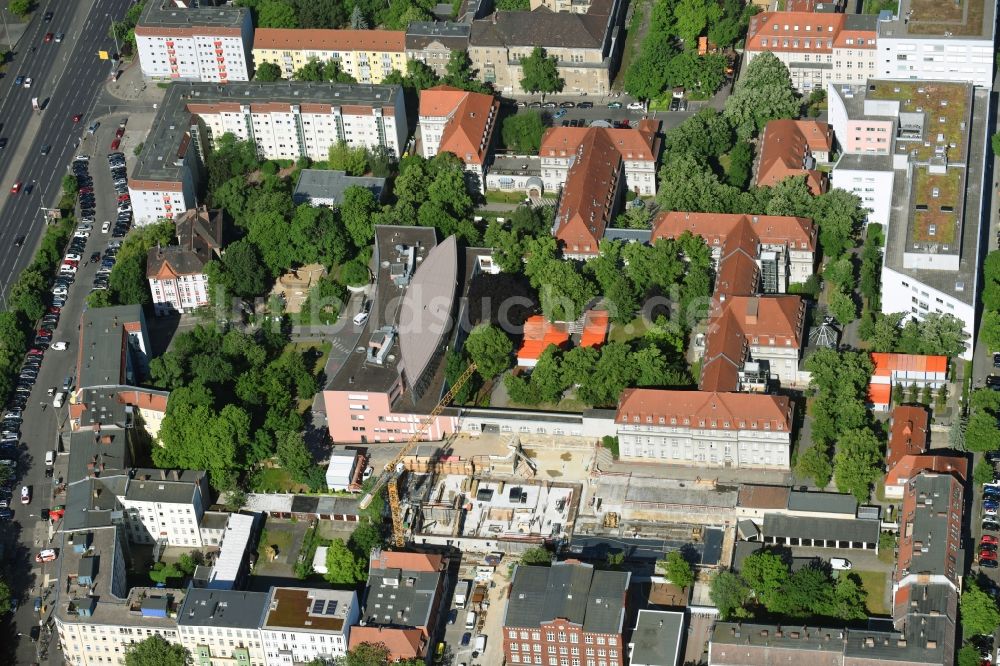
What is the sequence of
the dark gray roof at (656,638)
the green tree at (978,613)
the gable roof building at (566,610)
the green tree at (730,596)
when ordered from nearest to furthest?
1. the green tree at (978,613)
2. the dark gray roof at (656,638)
3. the gable roof building at (566,610)
4. the green tree at (730,596)

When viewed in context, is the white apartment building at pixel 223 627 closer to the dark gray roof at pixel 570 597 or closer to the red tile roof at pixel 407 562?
the red tile roof at pixel 407 562

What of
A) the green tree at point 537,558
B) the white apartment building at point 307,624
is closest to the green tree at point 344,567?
the white apartment building at point 307,624

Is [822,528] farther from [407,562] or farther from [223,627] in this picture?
[223,627]

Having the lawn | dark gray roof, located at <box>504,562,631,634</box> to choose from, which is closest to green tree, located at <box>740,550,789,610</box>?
the lawn

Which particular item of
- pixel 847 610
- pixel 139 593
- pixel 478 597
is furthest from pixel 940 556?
pixel 139 593

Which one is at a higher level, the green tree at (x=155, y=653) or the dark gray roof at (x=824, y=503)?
the dark gray roof at (x=824, y=503)

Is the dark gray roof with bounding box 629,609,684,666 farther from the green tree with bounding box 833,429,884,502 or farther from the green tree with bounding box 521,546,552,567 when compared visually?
the green tree with bounding box 833,429,884,502
